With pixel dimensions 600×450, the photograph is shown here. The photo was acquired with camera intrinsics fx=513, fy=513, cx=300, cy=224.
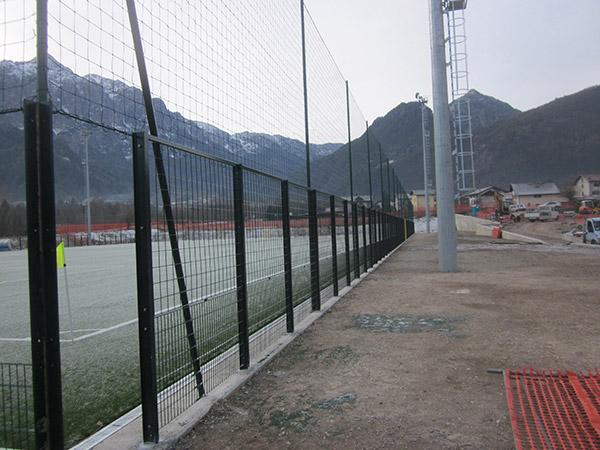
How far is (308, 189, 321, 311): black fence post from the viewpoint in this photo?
7.10 metres

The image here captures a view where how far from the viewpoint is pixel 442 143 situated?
42.0 ft

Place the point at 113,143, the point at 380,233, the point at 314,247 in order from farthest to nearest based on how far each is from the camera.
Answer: the point at 380,233
the point at 314,247
the point at 113,143

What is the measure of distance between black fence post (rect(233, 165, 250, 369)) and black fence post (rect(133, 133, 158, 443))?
136 cm

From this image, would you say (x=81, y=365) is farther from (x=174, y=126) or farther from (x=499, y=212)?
(x=499, y=212)

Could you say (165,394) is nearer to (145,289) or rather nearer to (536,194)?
(145,289)

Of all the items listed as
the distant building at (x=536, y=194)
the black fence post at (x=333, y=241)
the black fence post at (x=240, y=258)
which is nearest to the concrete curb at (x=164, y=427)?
the black fence post at (x=240, y=258)

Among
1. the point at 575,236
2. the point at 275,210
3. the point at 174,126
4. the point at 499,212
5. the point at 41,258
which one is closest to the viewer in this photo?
the point at 41,258

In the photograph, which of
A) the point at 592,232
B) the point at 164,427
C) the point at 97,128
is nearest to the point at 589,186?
the point at 592,232

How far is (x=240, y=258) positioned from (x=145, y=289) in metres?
1.46

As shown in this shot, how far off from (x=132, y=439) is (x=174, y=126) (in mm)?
2134

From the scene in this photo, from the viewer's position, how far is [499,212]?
59188 mm

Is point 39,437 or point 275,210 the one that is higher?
point 275,210

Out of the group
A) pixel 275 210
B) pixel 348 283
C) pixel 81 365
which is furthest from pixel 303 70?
pixel 81 365

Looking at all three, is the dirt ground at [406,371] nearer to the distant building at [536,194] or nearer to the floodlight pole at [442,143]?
the floodlight pole at [442,143]
